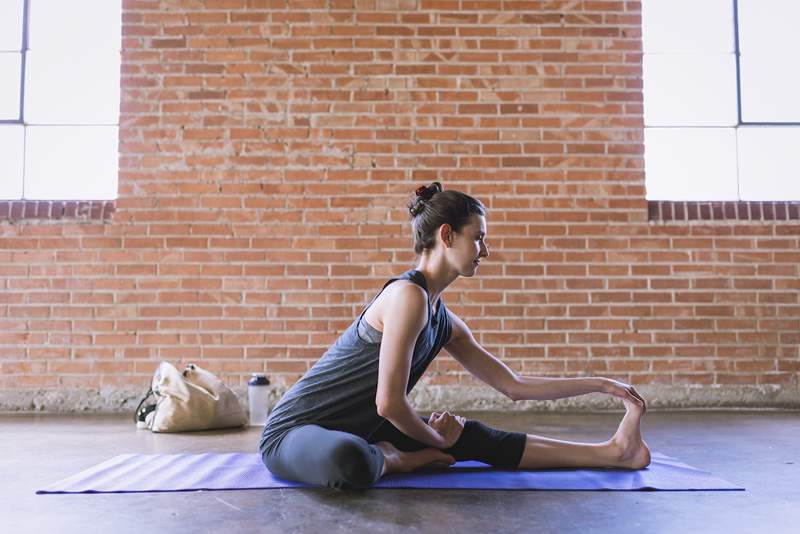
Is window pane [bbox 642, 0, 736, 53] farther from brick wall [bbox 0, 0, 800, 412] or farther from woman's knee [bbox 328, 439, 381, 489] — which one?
woman's knee [bbox 328, 439, 381, 489]

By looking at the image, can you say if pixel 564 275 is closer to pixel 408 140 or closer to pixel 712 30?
pixel 408 140

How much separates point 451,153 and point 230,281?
4.79 feet

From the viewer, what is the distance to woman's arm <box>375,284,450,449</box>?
1863mm

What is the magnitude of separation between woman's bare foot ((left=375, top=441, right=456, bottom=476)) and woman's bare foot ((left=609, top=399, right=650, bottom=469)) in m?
0.54

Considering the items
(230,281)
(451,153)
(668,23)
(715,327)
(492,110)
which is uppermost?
(668,23)

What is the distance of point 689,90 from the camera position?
13.4 feet

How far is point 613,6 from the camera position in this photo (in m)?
3.97

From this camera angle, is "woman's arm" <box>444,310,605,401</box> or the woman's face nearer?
the woman's face

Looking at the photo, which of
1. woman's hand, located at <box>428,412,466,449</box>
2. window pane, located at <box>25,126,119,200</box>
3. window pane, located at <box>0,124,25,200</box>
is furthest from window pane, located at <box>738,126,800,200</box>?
window pane, located at <box>0,124,25,200</box>

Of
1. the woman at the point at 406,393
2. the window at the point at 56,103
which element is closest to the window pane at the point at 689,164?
the woman at the point at 406,393

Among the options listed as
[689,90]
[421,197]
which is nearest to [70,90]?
[421,197]

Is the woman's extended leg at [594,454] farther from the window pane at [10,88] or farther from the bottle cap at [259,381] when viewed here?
the window pane at [10,88]

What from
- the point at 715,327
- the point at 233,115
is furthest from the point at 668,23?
the point at 233,115

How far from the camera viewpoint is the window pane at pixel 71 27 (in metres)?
4.10
